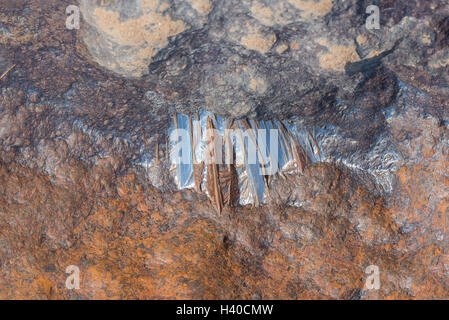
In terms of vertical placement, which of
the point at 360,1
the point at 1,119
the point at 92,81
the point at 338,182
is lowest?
the point at 338,182

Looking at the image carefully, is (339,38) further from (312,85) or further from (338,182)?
(338,182)

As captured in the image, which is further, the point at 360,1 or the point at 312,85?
the point at 312,85

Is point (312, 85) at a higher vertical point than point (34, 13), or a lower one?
lower

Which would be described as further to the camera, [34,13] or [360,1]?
[34,13]

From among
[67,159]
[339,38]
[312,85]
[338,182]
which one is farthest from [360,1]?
[67,159]

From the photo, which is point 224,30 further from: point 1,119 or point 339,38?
point 1,119

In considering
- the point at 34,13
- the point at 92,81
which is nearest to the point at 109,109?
the point at 92,81
